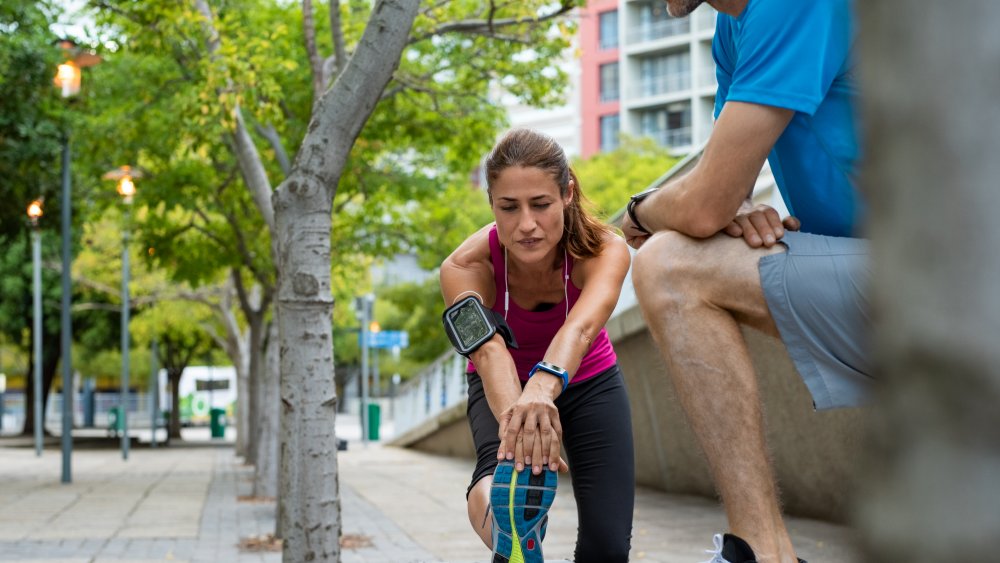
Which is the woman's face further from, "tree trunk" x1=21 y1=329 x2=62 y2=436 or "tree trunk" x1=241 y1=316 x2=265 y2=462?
"tree trunk" x1=21 y1=329 x2=62 y2=436

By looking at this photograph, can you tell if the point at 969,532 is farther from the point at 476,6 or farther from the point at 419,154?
the point at 419,154

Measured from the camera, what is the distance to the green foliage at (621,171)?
40875mm

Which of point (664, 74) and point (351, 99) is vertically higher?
point (664, 74)

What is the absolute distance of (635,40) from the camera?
203 feet

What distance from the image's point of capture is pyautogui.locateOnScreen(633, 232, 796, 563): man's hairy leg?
2512mm

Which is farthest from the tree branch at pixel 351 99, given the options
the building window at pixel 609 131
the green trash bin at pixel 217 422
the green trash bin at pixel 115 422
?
the building window at pixel 609 131

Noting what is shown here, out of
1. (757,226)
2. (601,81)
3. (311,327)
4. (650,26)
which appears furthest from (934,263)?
(601,81)

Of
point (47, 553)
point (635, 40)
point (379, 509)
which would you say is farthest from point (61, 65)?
point (635, 40)

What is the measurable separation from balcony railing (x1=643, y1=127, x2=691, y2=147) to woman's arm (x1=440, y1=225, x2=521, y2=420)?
57.9 m

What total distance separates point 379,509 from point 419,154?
7498 mm

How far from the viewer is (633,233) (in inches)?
122

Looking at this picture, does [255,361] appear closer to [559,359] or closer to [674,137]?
[559,359]

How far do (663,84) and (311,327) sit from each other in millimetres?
56866

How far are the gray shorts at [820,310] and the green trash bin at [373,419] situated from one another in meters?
32.2
